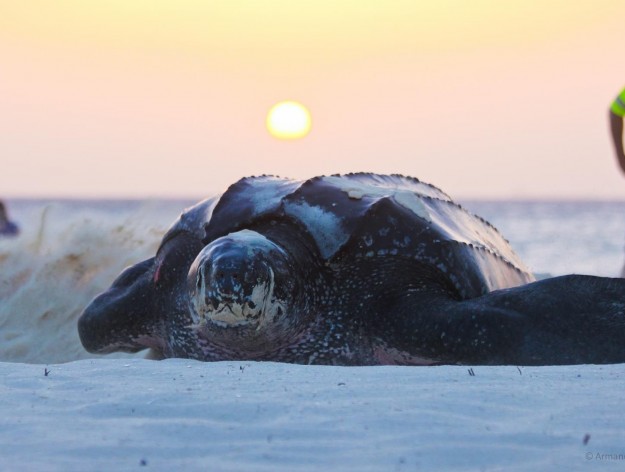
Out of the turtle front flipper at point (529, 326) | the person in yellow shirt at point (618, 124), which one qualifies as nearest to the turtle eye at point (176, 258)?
the turtle front flipper at point (529, 326)

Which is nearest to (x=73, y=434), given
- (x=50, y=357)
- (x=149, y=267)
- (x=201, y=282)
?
(x=201, y=282)

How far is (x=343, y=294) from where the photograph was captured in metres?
3.05

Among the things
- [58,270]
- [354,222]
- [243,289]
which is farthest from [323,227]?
[58,270]

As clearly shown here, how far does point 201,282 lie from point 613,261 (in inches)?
490

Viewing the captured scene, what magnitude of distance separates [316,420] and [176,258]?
67.9 inches

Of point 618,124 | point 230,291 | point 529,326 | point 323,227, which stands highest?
point 618,124

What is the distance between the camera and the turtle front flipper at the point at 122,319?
3.46m

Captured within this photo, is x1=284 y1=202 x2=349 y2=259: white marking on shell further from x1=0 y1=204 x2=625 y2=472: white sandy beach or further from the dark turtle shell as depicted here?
x1=0 y1=204 x2=625 y2=472: white sandy beach

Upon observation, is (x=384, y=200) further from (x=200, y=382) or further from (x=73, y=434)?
(x=73, y=434)

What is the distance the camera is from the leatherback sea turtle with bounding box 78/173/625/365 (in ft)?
8.87

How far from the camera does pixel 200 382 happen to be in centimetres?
208

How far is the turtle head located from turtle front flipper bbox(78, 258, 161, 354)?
0.61m

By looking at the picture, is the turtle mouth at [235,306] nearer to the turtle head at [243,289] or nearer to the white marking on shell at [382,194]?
the turtle head at [243,289]

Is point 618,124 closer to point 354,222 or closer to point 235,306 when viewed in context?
point 354,222
